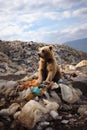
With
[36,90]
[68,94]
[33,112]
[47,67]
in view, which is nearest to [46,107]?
[33,112]

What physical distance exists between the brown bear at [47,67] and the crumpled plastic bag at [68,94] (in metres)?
0.64

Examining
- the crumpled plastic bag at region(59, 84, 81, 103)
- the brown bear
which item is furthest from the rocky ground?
the brown bear

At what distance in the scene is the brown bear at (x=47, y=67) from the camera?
9.52m

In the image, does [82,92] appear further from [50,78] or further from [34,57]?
[34,57]

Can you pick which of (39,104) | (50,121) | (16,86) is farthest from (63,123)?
(16,86)

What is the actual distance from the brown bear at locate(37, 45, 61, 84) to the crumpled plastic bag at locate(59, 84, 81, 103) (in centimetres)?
64

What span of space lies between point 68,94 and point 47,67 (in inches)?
50.6

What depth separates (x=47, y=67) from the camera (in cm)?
962

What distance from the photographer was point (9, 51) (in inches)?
1016

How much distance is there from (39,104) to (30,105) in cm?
27

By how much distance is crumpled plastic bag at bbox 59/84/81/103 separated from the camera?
8.61m

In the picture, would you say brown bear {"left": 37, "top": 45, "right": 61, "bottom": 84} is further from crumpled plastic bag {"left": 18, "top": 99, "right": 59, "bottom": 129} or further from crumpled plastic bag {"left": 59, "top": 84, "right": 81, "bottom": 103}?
crumpled plastic bag {"left": 18, "top": 99, "right": 59, "bottom": 129}

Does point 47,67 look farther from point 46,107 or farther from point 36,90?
point 46,107

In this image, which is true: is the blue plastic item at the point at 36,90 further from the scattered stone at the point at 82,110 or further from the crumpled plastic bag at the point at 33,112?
Answer: the scattered stone at the point at 82,110
